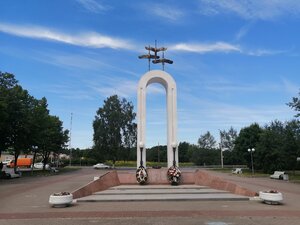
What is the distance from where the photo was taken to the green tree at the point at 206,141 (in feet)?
283

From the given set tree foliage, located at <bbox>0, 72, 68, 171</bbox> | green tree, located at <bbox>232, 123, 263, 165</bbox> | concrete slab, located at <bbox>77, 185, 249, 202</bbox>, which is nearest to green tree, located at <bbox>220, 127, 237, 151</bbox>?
green tree, located at <bbox>232, 123, 263, 165</bbox>

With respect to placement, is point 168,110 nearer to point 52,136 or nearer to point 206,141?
point 52,136

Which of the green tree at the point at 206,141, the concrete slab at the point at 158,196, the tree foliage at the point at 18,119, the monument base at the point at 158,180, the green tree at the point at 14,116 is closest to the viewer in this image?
the concrete slab at the point at 158,196

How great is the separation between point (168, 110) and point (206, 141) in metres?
64.3

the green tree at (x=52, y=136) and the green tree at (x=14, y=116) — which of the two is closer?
the green tree at (x=14, y=116)

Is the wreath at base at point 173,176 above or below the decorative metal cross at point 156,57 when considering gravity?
below

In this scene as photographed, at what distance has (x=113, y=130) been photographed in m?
62.3

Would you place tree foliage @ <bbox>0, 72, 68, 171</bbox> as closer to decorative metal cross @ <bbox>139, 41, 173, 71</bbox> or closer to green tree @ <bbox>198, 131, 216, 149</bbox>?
decorative metal cross @ <bbox>139, 41, 173, 71</bbox>

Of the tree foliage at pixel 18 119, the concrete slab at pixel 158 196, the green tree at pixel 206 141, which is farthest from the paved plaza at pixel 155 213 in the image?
the green tree at pixel 206 141

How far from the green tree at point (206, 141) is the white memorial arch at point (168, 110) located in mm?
63289

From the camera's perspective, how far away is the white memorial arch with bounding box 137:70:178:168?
74.5 feet

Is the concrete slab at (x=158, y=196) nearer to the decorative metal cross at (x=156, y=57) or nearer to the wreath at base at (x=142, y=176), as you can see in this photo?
the wreath at base at (x=142, y=176)

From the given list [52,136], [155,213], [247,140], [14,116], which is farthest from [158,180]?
[247,140]

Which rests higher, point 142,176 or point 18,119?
point 18,119
